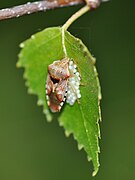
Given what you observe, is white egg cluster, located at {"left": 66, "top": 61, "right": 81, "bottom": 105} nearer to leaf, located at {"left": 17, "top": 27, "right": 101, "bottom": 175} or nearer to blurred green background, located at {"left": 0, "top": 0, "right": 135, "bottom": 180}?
leaf, located at {"left": 17, "top": 27, "right": 101, "bottom": 175}

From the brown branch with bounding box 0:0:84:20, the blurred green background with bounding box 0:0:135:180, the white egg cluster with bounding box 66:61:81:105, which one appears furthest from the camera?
the blurred green background with bounding box 0:0:135:180

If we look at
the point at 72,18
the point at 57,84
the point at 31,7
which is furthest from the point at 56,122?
the point at 31,7

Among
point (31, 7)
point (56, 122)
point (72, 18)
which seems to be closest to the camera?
point (31, 7)

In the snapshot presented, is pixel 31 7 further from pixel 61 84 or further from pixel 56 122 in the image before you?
pixel 56 122

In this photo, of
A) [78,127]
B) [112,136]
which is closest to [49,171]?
[112,136]

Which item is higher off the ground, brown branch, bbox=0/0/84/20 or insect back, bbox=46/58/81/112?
brown branch, bbox=0/0/84/20

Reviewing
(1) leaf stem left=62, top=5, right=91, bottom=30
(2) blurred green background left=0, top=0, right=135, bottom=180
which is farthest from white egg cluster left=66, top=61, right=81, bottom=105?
(2) blurred green background left=0, top=0, right=135, bottom=180

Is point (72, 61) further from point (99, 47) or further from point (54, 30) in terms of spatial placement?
point (99, 47)

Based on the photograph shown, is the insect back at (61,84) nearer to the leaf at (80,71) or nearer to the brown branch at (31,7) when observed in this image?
the leaf at (80,71)

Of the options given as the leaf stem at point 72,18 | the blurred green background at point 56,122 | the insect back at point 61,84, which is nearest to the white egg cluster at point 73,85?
the insect back at point 61,84
